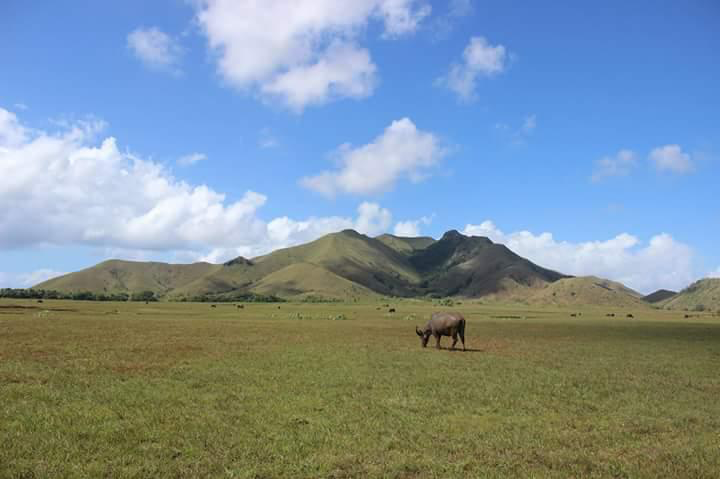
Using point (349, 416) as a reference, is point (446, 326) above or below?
above

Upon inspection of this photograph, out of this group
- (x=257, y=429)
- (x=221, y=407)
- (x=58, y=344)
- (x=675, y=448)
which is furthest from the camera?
(x=58, y=344)

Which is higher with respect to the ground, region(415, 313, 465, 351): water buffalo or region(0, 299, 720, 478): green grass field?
region(415, 313, 465, 351): water buffalo

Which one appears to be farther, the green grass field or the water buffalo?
the water buffalo

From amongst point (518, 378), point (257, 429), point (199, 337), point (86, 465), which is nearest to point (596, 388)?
point (518, 378)

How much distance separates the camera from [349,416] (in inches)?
599

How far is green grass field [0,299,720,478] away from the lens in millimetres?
11102

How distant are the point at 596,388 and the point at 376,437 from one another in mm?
11826

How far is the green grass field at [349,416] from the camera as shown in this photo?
11.1 m

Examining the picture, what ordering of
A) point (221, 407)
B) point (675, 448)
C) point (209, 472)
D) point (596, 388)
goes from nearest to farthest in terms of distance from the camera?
point (209, 472)
point (675, 448)
point (221, 407)
point (596, 388)

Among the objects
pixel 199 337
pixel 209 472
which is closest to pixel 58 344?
pixel 199 337

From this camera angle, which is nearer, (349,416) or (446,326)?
(349,416)

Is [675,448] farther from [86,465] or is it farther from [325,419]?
[86,465]

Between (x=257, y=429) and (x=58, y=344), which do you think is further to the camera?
(x=58, y=344)

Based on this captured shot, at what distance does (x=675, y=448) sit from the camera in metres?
12.5
